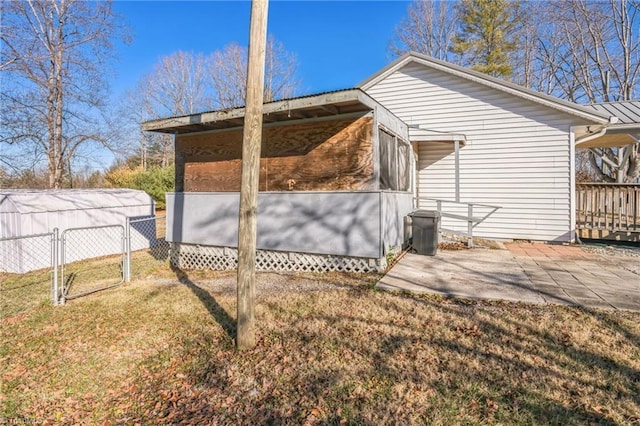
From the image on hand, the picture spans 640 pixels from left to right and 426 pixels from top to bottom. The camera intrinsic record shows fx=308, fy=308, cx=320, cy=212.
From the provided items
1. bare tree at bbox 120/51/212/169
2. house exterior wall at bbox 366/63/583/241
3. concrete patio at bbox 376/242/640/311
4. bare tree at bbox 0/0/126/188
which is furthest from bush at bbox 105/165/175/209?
concrete patio at bbox 376/242/640/311

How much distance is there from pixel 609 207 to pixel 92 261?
14.3 m

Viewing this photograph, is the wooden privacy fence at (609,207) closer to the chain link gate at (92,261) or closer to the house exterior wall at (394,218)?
the house exterior wall at (394,218)

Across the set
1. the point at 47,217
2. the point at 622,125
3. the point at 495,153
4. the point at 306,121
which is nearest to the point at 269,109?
the point at 306,121

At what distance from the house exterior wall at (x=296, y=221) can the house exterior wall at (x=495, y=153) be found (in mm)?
4829

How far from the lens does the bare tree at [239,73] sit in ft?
75.0

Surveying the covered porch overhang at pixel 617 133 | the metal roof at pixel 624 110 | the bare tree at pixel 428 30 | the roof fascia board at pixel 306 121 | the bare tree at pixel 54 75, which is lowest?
the roof fascia board at pixel 306 121

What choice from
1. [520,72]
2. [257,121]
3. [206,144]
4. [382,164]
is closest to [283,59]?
[520,72]

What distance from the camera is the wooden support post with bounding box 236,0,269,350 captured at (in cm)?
303

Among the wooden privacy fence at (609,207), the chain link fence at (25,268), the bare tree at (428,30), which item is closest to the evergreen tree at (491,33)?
the bare tree at (428,30)

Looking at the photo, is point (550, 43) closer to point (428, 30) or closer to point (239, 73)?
point (428, 30)

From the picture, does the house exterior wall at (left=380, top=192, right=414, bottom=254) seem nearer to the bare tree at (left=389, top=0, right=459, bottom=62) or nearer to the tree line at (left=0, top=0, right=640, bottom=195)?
the tree line at (left=0, top=0, right=640, bottom=195)

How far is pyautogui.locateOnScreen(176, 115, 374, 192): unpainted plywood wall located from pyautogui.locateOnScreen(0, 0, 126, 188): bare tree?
10.8 meters

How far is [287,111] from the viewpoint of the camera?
212 inches

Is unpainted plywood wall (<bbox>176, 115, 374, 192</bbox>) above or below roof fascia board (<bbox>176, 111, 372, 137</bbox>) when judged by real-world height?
below
